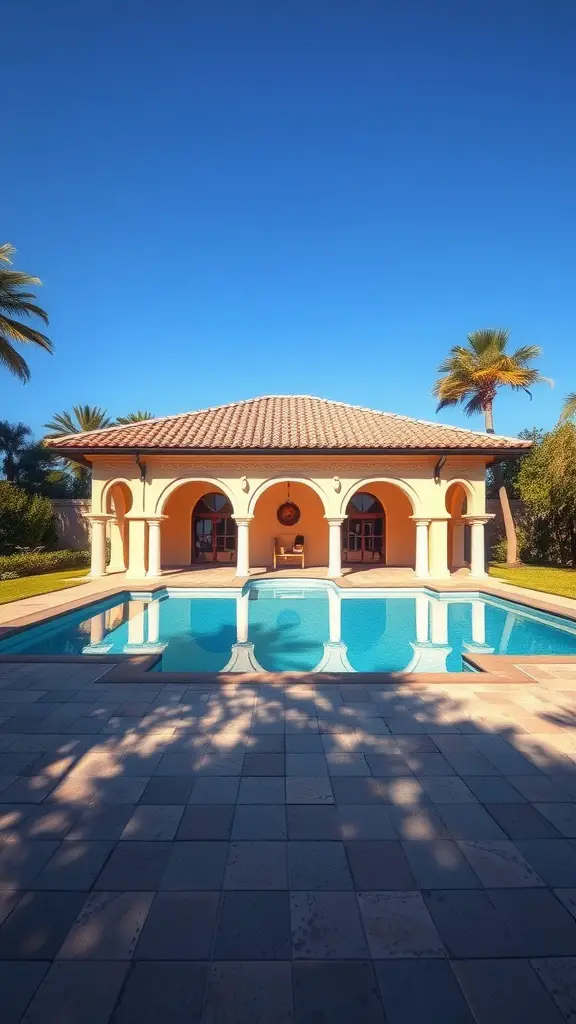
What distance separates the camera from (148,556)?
1778 centimetres

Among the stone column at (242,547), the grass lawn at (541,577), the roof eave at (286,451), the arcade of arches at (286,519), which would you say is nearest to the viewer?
the grass lawn at (541,577)

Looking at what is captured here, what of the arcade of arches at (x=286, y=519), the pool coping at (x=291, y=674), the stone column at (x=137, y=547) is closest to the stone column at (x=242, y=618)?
the arcade of arches at (x=286, y=519)

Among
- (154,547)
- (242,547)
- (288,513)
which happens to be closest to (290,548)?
(288,513)

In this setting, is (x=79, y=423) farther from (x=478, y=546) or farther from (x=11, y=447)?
(x=478, y=546)

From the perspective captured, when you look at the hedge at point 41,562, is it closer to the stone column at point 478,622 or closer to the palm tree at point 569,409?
the stone column at point 478,622

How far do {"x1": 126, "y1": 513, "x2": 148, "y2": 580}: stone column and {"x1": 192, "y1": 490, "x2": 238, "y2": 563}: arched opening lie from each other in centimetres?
458

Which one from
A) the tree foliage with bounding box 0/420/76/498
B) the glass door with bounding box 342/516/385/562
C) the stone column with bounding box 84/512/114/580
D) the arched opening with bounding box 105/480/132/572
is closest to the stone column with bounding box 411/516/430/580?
the glass door with bounding box 342/516/385/562

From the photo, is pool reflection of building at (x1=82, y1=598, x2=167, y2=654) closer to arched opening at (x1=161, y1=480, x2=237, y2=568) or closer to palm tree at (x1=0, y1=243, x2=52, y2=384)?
arched opening at (x1=161, y1=480, x2=237, y2=568)

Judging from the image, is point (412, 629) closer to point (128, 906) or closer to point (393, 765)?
point (393, 765)

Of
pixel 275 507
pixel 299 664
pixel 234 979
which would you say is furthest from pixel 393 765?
pixel 275 507

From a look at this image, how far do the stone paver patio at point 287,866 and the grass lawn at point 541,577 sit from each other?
10162mm

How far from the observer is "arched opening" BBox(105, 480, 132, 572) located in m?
19.4

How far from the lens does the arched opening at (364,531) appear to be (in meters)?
21.4

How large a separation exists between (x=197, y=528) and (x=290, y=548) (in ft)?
14.6
